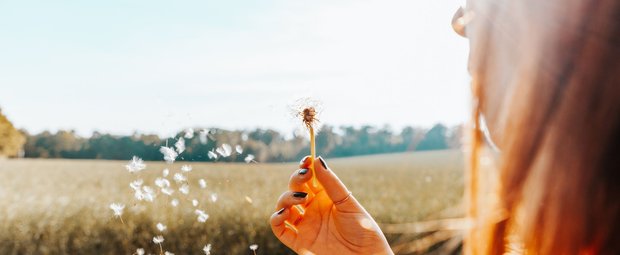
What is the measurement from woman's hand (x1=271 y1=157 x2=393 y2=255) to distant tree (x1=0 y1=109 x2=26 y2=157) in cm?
1875

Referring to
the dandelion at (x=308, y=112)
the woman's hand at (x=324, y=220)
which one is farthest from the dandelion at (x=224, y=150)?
the woman's hand at (x=324, y=220)

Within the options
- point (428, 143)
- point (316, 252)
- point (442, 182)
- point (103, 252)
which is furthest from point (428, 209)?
point (428, 143)

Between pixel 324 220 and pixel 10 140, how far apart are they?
20639 mm

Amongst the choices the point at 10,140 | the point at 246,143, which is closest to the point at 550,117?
the point at 246,143

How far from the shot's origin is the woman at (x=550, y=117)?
0.50m

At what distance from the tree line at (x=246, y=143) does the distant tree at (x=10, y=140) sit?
2.97 m

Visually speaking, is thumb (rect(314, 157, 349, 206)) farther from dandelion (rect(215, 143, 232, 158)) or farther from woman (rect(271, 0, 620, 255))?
dandelion (rect(215, 143, 232, 158))

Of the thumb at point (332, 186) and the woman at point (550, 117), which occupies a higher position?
the woman at point (550, 117)

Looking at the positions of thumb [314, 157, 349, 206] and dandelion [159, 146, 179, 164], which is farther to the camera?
dandelion [159, 146, 179, 164]

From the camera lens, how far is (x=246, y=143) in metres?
4.20

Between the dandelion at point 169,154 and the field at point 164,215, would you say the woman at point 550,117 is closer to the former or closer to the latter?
the dandelion at point 169,154

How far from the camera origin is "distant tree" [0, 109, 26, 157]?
18.4m

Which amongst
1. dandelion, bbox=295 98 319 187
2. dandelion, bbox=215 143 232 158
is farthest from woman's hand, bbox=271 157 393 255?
dandelion, bbox=215 143 232 158

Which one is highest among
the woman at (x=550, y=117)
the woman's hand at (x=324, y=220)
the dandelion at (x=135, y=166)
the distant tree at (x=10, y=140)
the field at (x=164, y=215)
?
the woman at (x=550, y=117)
